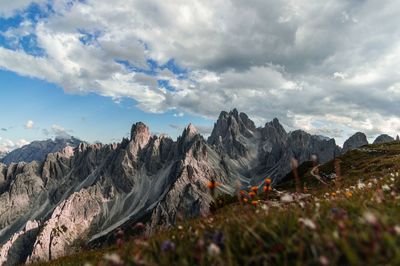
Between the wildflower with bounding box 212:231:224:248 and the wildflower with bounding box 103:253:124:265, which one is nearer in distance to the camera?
the wildflower with bounding box 103:253:124:265

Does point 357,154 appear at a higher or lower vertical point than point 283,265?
higher

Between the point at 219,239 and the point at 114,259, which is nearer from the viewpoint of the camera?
the point at 114,259

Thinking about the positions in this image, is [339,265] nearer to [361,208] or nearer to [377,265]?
[377,265]

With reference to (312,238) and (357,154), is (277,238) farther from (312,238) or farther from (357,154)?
(357,154)

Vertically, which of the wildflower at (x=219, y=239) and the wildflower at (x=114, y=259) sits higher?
the wildflower at (x=219, y=239)

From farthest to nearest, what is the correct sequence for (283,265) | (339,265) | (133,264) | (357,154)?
1. (357,154)
2. (133,264)
3. (283,265)
4. (339,265)

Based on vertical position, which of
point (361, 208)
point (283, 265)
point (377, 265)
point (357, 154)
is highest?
point (357, 154)

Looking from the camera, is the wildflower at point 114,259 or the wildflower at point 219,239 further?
the wildflower at point 219,239

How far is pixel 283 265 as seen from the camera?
4738 millimetres

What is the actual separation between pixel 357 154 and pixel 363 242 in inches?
5430

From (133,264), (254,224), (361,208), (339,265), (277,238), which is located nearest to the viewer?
(339,265)

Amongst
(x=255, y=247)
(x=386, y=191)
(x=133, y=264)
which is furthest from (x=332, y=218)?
(x=386, y=191)

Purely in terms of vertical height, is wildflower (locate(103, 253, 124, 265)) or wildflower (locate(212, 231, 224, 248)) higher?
wildflower (locate(212, 231, 224, 248))

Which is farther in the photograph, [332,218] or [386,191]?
[386,191]
